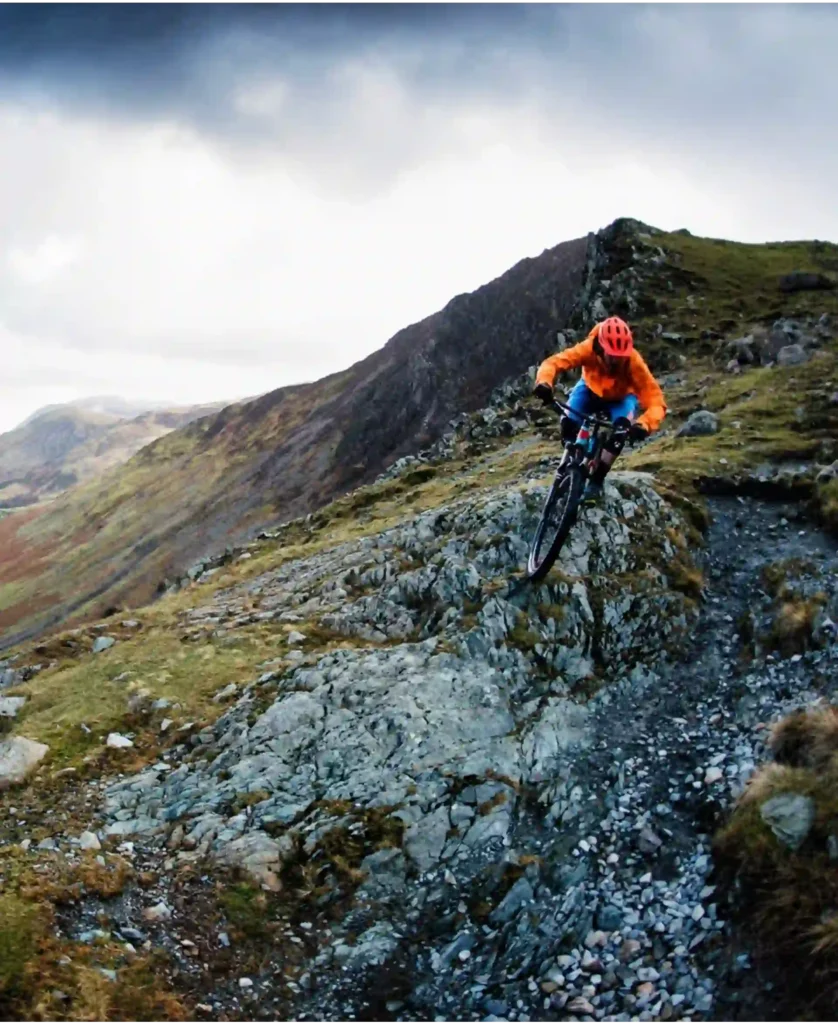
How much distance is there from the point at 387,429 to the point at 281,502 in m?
14.7

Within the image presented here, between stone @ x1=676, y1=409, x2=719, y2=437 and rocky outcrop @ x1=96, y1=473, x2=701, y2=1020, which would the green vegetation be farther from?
stone @ x1=676, y1=409, x2=719, y2=437

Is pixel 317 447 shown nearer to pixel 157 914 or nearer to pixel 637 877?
pixel 157 914

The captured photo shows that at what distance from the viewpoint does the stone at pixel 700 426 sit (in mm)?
24250

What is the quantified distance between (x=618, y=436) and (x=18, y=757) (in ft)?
36.5

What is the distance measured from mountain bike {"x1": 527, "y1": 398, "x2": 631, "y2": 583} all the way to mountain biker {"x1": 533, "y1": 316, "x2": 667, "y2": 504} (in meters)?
0.20

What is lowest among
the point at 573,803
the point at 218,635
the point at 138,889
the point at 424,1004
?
the point at 424,1004

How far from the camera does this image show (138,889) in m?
9.89

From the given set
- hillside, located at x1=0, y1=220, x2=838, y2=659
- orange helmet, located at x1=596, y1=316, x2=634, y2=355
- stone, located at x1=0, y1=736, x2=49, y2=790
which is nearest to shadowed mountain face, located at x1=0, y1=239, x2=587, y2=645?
hillside, located at x1=0, y1=220, x2=838, y2=659

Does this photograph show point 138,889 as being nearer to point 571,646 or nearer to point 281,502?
point 571,646

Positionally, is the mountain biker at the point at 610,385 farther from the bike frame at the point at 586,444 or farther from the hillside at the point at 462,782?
the hillside at the point at 462,782

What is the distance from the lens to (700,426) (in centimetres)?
2450

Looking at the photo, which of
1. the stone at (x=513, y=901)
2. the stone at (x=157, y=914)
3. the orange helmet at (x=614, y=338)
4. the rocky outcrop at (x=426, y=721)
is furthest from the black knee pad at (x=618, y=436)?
the stone at (x=157, y=914)

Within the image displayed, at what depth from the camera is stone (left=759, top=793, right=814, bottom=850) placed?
340 inches

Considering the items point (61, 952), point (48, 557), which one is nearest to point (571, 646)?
point (61, 952)
